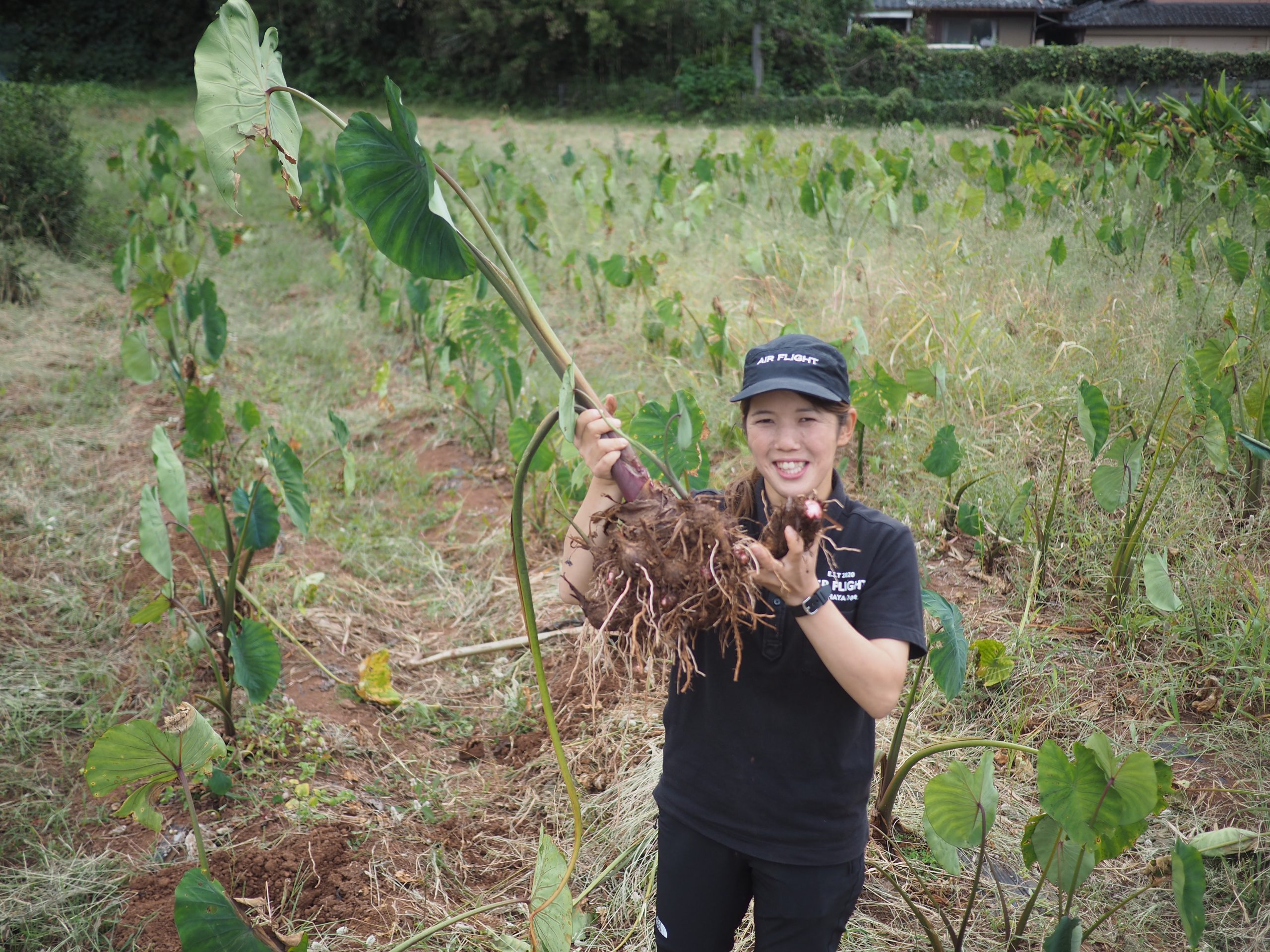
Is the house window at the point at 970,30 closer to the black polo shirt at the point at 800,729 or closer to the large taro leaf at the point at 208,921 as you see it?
the black polo shirt at the point at 800,729

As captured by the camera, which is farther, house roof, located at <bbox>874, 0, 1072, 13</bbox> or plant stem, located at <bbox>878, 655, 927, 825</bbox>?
house roof, located at <bbox>874, 0, 1072, 13</bbox>

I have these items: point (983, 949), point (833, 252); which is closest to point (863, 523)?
point (983, 949)

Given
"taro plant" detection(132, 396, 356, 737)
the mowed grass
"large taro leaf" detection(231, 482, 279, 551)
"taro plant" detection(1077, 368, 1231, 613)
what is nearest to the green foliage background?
the mowed grass

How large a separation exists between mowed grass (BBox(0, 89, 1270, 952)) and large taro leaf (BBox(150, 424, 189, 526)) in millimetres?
766

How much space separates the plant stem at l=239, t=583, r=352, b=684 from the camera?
227 centimetres

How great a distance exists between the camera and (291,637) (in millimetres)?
2408

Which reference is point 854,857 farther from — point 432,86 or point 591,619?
point 432,86

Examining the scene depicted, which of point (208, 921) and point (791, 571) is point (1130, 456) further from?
point (208, 921)

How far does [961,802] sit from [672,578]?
2.00 feet

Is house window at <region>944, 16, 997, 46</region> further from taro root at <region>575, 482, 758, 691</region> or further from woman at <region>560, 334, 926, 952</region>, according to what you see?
taro root at <region>575, 482, 758, 691</region>

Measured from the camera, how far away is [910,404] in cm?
333

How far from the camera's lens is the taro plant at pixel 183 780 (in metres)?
1.22

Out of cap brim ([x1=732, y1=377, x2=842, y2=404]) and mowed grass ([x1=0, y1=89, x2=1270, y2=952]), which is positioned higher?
cap brim ([x1=732, y1=377, x2=842, y2=404])

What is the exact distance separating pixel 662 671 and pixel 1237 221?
168 inches
